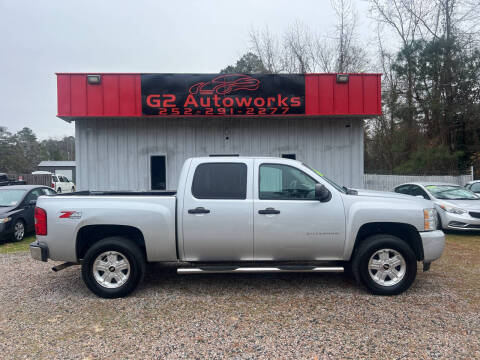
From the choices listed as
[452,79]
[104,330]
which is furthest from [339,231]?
[452,79]

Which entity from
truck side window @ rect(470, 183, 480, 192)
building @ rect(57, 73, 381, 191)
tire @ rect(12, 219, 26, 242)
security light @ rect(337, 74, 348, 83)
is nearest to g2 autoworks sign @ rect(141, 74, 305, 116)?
building @ rect(57, 73, 381, 191)

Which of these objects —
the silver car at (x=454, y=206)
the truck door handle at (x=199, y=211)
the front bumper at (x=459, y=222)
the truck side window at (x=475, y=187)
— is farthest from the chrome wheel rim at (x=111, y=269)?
the truck side window at (x=475, y=187)

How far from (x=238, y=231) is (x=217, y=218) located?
1.11 feet

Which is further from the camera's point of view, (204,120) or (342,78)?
(204,120)

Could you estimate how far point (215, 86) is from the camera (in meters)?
10.0

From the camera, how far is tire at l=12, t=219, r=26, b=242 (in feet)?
27.9

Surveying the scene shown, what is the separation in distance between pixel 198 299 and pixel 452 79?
2443 cm

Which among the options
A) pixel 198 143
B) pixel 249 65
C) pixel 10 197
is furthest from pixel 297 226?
pixel 249 65

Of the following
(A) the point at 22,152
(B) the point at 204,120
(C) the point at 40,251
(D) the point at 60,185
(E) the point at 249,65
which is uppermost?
(E) the point at 249,65

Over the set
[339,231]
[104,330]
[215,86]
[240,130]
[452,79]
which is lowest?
[104,330]

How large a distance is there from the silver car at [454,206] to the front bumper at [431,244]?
13.3 feet

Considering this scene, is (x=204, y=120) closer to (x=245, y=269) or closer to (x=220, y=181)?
(x=220, y=181)

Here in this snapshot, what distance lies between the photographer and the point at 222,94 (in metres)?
10.1

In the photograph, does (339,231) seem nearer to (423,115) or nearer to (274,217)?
(274,217)
